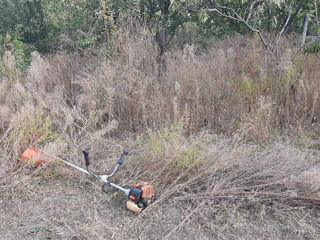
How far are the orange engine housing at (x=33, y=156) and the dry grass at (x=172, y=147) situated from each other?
83 mm

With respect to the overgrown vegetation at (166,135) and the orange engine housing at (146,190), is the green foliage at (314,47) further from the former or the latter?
the orange engine housing at (146,190)

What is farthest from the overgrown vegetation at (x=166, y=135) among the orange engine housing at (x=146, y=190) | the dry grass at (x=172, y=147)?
the orange engine housing at (x=146, y=190)

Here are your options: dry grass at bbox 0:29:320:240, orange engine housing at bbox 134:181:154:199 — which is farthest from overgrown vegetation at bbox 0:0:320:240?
orange engine housing at bbox 134:181:154:199

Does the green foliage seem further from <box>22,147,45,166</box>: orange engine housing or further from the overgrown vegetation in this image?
<box>22,147,45,166</box>: orange engine housing

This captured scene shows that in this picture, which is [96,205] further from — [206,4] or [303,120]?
[206,4]

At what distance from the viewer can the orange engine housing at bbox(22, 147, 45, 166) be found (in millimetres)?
3160

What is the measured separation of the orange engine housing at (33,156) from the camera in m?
3.16

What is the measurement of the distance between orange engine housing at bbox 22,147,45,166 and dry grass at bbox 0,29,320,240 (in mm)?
83

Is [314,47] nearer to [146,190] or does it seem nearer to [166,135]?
[166,135]

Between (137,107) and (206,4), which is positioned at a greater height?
(206,4)

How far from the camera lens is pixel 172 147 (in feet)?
9.98

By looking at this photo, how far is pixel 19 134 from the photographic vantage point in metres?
3.35

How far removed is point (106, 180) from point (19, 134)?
112 cm

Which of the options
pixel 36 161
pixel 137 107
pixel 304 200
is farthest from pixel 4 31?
pixel 304 200
